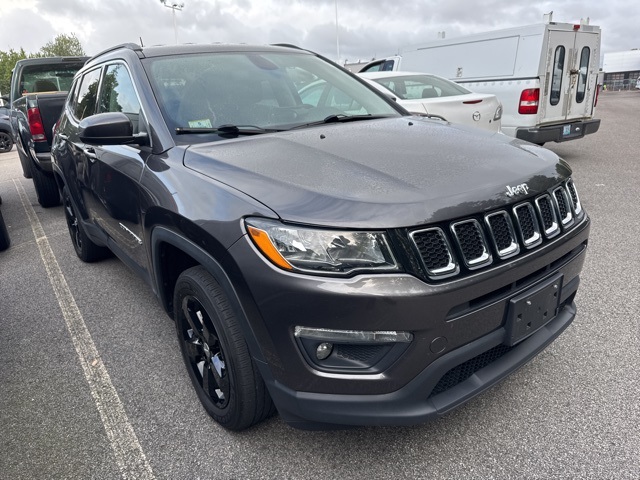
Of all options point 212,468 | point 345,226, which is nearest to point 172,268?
point 212,468

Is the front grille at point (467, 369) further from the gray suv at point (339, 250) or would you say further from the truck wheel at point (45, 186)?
the truck wheel at point (45, 186)

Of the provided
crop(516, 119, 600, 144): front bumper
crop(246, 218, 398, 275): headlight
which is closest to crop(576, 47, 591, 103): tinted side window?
crop(516, 119, 600, 144): front bumper

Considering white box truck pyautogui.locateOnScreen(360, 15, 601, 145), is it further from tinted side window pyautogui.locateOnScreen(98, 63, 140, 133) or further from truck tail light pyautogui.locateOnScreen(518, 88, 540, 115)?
tinted side window pyautogui.locateOnScreen(98, 63, 140, 133)

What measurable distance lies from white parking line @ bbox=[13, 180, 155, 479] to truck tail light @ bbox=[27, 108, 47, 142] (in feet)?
8.51

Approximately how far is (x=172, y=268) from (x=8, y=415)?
110 centimetres

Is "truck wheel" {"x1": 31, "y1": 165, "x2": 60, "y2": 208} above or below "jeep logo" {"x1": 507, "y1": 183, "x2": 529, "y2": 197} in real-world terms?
below

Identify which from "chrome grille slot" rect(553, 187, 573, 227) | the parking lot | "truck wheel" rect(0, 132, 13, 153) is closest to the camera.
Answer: the parking lot

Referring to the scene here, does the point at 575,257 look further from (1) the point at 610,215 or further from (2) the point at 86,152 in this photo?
(1) the point at 610,215

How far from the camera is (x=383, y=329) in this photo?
1655mm

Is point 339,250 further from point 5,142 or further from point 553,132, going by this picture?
point 5,142

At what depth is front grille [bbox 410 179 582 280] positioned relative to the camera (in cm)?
170

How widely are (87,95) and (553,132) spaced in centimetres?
644

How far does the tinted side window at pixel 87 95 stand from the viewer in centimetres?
363

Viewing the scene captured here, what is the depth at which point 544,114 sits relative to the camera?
7.68 m
